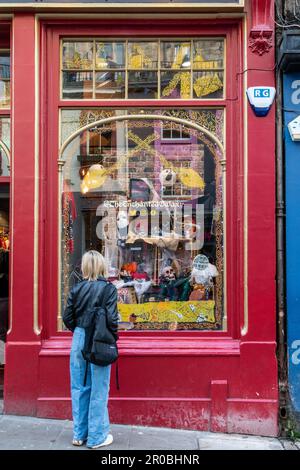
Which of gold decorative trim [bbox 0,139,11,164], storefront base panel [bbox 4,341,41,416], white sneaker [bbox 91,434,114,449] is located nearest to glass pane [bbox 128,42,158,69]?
gold decorative trim [bbox 0,139,11,164]

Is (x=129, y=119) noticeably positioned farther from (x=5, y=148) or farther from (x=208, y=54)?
(x=5, y=148)

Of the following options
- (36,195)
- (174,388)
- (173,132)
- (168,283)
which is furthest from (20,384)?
(173,132)

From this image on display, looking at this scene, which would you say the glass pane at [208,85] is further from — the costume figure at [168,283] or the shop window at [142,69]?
the costume figure at [168,283]

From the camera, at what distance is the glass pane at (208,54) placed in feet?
20.8

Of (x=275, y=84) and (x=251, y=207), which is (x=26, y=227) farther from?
(x=275, y=84)

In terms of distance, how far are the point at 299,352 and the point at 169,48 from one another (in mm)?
3831

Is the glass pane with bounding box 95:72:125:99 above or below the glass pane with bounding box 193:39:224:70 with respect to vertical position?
below

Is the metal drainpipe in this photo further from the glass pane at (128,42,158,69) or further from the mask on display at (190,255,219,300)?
the glass pane at (128,42,158,69)

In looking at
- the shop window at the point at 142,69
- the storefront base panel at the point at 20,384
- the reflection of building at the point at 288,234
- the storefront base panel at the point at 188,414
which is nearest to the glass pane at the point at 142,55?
the shop window at the point at 142,69

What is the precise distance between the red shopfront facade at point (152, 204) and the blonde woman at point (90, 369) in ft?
2.42

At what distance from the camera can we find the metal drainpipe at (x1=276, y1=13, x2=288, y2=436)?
593 centimetres

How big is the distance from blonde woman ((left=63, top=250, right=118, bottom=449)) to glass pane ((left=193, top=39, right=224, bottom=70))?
2738mm

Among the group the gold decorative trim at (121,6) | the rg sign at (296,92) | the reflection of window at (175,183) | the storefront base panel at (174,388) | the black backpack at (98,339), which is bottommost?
the storefront base panel at (174,388)

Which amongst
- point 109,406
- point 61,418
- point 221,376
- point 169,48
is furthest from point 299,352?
point 169,48
